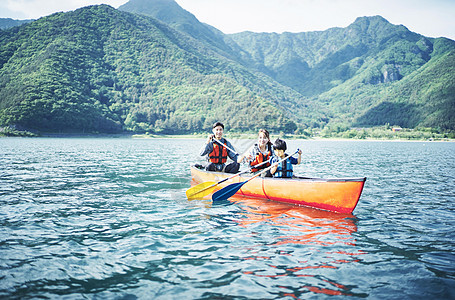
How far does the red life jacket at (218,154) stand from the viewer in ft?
40.9

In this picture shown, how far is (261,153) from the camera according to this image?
1091cm

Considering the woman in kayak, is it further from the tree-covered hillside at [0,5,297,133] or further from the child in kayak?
the tree-covered hillside at [0,5,297,133]

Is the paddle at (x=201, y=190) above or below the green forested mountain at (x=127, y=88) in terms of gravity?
below

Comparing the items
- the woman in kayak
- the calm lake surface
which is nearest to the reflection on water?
the calm lake surface

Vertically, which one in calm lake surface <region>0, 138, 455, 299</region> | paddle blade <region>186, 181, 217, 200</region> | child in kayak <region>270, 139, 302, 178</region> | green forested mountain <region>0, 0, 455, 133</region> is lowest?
calm lake surface <region>0, 138, 455, 299</region>

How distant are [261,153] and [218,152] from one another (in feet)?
7.11

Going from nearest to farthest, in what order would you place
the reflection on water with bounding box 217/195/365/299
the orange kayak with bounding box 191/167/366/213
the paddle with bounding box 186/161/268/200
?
the reflection on water with bounding box 217/195/365/299
the orange kayak with bounding box 191/167/366/213
the paddle with bounding box 186/161/268/200

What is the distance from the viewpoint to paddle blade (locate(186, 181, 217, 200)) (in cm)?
1053

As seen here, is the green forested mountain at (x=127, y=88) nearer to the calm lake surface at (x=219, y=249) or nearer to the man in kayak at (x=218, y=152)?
the man in kayak at (x=218, y=152)

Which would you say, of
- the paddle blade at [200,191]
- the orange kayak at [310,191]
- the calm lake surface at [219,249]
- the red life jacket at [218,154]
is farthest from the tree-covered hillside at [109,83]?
the calm lake surface at [219,249]

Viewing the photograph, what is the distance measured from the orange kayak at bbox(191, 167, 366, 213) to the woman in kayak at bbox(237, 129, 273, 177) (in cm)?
59

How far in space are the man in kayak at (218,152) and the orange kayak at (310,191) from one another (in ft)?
4.12

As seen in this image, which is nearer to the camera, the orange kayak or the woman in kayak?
the orange kayak

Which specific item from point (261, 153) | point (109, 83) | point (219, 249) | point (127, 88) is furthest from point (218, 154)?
point (127, 88)
